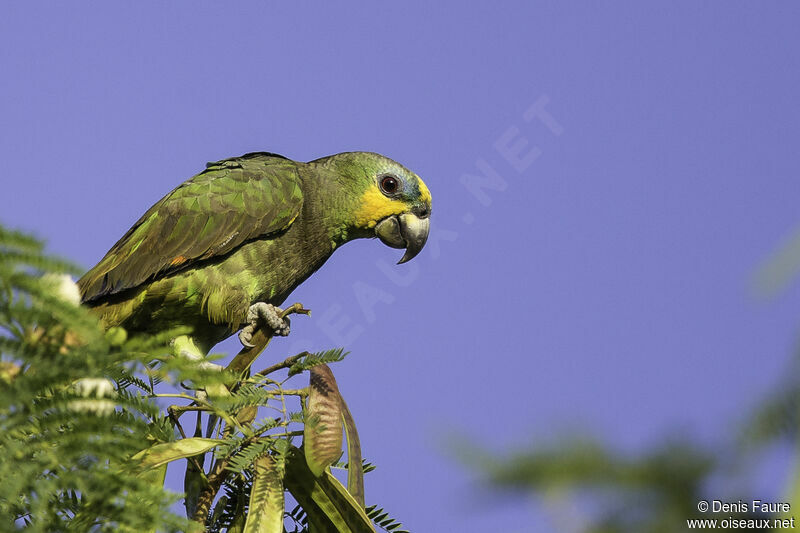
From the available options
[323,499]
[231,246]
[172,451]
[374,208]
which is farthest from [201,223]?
[323,499]

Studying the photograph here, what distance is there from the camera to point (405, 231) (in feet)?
20.1

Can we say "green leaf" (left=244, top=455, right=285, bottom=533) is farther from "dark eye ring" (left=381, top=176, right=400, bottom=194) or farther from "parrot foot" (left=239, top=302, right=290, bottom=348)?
Answer: "dark eye ring" (left=381, top=176, right=400, bottom=194)

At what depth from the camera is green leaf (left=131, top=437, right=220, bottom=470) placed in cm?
270

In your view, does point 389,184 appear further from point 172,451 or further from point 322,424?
point 172,451

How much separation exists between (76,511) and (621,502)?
1.70 meters

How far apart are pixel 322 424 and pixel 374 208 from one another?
3.21m

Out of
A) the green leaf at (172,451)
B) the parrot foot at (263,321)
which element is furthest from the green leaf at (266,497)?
the parrot foot at (263,321)

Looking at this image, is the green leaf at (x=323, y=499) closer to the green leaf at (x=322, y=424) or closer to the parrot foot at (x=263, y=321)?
the green leaf at (x=322, y=424)

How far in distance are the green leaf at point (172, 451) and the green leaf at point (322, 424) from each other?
0.35 metres

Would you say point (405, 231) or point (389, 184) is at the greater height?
point (389, 184)

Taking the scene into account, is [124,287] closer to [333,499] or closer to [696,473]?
[333,499]

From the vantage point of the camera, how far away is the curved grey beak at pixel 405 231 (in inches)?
241

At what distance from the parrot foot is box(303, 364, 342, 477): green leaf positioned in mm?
1870

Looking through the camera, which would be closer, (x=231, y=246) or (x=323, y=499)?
(x=323, y=499)
